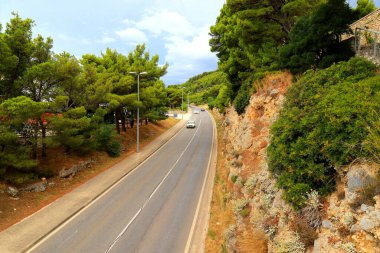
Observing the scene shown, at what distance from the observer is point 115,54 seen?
106 feet

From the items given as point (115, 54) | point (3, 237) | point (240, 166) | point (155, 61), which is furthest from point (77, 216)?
point (155, 61)

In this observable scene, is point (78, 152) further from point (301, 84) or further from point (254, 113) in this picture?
point (301, 84)

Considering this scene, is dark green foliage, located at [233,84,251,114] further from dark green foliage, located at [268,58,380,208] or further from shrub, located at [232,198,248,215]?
dark green foliage, located at [268,58,380,208]

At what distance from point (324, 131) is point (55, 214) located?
14.1m

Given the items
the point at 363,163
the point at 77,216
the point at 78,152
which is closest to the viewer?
the point at 363,163

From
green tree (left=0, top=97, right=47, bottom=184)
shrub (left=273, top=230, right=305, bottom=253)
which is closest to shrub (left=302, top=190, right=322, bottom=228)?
shrub (left=273, top=230, right=305, bottom=253)

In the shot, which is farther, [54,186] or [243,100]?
[243,100]

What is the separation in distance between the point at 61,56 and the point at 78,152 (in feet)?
27.5

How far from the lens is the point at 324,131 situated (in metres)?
7.54

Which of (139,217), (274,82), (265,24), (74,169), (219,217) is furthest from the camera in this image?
(74,169)

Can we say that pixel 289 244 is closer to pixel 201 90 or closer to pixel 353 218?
pixel 353 218

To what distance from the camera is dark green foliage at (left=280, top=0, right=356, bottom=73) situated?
1334 centimetres

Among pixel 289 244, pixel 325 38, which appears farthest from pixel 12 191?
pixel 325 38

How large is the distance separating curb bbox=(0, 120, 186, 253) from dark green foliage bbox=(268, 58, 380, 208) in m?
11.1
